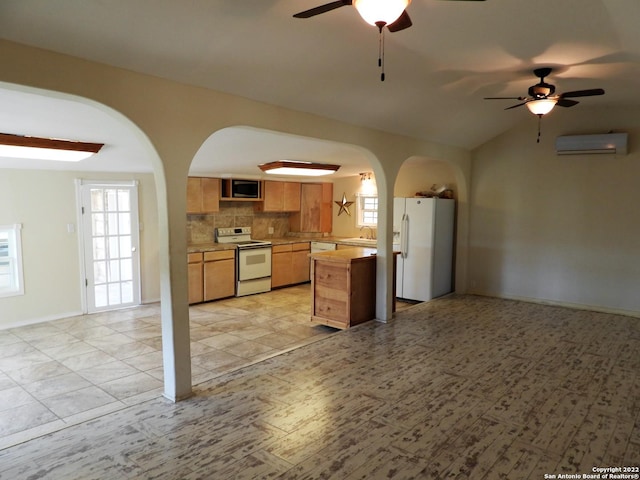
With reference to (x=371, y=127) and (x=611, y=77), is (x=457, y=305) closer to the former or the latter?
(x=371, y=127)

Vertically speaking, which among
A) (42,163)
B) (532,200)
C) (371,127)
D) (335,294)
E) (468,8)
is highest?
(468,8)

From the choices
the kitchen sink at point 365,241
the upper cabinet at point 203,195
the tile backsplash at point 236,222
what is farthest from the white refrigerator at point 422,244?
the upper cabinet at point 203,195

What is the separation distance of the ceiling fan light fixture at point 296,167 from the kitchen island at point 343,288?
69.9 inches

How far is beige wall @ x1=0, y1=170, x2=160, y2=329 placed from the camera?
5.41 meters

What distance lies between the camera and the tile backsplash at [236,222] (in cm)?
746

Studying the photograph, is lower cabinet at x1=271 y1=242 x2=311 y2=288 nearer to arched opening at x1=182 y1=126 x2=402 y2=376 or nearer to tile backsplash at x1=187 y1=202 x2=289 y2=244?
arched opening at x1=182 y1=126 x2=402 y2=376

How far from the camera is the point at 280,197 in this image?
8297 millimetres

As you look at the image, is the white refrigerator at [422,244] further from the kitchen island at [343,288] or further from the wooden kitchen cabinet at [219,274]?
the wooden kitchen cabinet at [219,274]

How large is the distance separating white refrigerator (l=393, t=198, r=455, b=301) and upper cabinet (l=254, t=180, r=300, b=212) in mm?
2486

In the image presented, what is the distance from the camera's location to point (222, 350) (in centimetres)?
457

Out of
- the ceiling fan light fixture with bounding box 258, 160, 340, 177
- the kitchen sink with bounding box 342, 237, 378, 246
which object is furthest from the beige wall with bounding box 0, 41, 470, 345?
the kitchen sink with bounding box 342, 237, 378, 246

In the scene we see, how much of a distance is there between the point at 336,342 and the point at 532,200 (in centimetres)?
387

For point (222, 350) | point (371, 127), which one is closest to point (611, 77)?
point (371, 127)

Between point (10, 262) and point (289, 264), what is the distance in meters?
4.28
